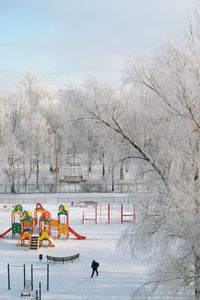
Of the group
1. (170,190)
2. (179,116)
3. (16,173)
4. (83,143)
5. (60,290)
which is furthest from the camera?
(83,143)

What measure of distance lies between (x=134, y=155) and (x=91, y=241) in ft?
31.4

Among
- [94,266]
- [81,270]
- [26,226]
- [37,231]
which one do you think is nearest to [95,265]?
[94,266]

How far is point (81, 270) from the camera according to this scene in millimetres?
16328

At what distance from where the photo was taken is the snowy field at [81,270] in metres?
13.9

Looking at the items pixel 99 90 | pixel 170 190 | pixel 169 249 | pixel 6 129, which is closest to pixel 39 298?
pixel 169 249

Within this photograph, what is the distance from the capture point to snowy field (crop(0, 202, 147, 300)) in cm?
1389

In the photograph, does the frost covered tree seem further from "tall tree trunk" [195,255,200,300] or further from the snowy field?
the snowy field

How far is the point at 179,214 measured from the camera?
901 centimetres

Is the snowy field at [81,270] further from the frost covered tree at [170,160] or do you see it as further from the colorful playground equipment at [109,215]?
the frost covered tree at [170,160]

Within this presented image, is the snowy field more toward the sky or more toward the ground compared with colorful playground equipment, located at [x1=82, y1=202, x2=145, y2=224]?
more toward the ground

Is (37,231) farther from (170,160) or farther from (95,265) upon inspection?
(170,160)

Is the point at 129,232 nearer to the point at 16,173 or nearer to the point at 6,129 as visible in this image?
the point at 16,173

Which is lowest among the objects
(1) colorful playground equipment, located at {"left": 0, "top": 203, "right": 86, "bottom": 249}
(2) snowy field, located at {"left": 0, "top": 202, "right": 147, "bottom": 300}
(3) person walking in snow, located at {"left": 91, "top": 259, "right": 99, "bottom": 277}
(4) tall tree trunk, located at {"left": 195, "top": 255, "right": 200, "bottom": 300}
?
(2) snowy field, located at {"left": 0, "top": 202, "right": 147, "bottom": 300}

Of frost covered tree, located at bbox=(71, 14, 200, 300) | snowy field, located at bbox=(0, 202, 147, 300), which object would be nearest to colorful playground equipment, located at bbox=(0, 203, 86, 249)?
snowy field, located at bbox=(0, 202, 147, 300)
